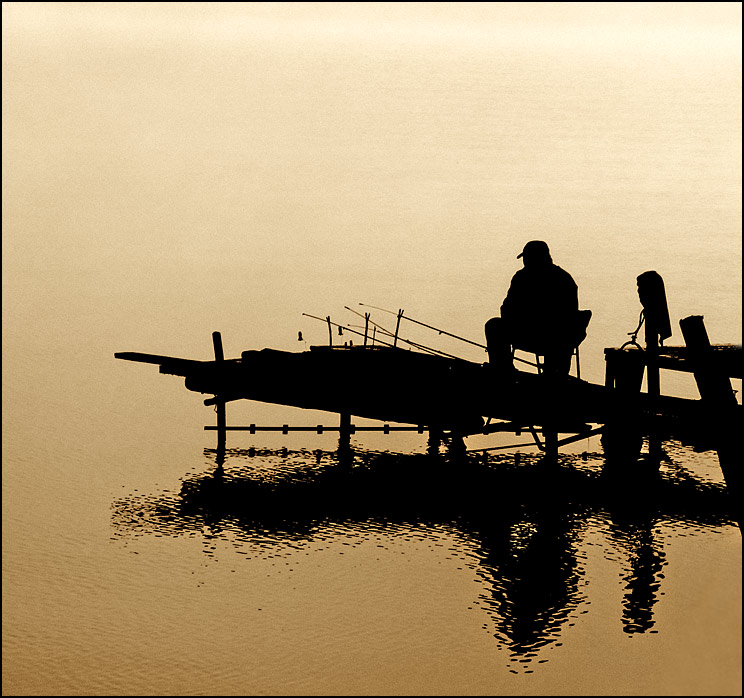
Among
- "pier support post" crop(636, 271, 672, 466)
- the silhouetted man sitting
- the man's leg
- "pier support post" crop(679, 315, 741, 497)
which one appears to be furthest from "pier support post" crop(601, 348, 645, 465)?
"pier support post" crop(679, 315, 741, 497)

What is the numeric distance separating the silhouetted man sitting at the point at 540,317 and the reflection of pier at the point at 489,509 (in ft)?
5.13

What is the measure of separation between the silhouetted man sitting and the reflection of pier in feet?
5.13

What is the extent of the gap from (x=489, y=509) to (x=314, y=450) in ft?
12.2

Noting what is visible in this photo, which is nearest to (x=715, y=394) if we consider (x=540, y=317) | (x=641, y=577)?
(x=641, y=577)

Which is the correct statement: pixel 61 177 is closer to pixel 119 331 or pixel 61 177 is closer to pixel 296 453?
pixel 119 331

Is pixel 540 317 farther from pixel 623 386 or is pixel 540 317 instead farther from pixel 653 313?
pixel 623 386

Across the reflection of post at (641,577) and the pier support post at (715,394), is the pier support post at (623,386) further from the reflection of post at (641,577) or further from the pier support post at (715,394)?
the pier support post at (715,394)

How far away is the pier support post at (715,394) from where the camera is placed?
51.4ft

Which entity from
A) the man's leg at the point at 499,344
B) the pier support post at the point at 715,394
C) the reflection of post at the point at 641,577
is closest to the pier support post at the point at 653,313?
the man's leg at the point at 499,344

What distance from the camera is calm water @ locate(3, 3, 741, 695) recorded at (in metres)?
16.7

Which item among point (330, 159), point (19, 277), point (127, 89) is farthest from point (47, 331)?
point (127, 89)

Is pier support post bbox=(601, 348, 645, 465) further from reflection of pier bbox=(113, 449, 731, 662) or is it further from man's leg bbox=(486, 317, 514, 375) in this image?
man's leg bbox=(486, 317, 514, 375)

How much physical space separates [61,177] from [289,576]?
5136 centimetres

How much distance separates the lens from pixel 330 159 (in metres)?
78.5
